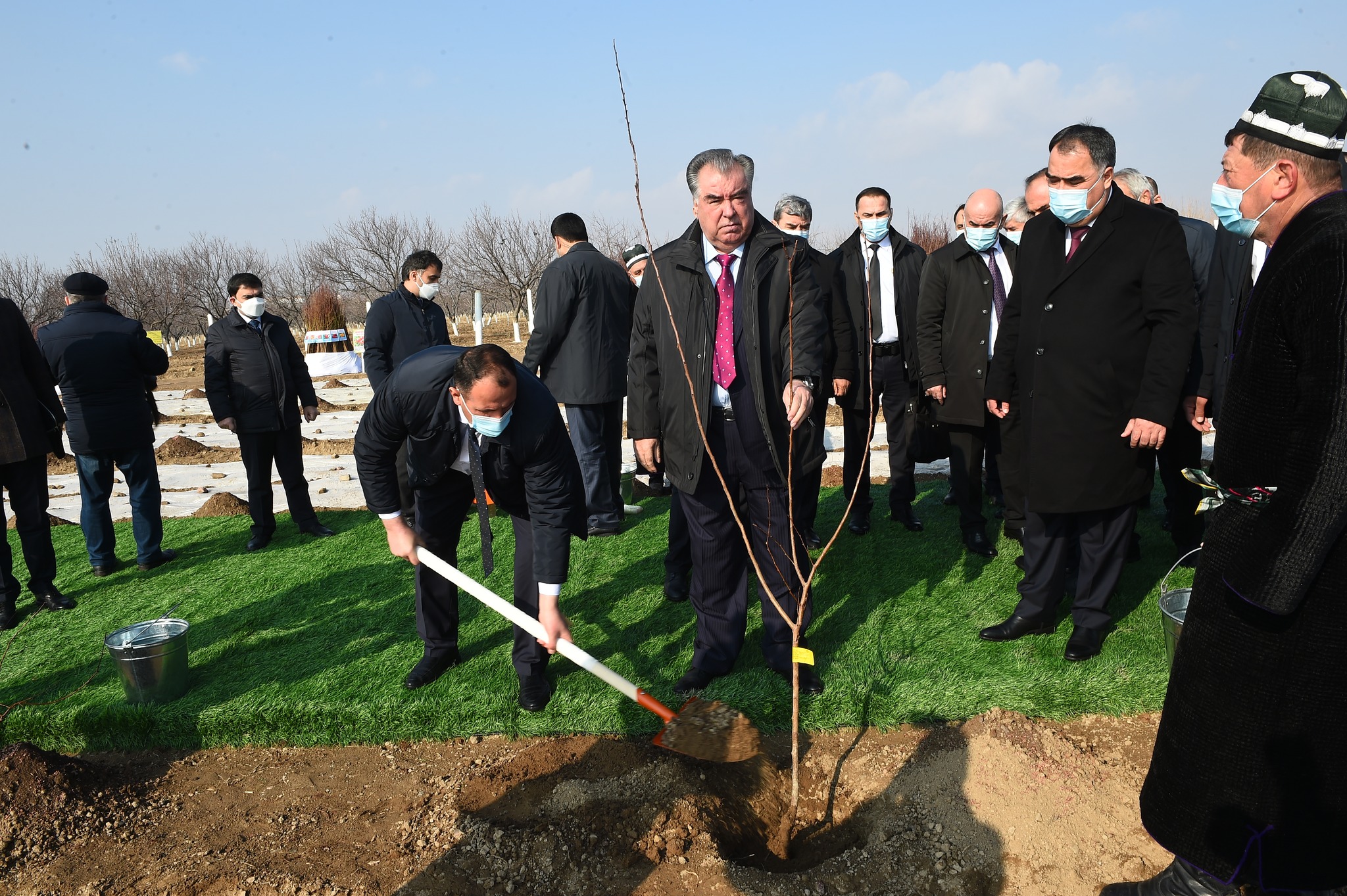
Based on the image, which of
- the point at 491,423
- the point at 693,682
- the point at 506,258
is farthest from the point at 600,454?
the point at 506,258

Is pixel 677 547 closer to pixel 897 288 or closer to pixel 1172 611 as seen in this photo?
pixel 897 288

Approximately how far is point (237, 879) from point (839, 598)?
321 cm

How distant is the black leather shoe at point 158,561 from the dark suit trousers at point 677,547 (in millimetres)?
3892

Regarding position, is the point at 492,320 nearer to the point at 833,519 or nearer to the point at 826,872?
the point at 833,519

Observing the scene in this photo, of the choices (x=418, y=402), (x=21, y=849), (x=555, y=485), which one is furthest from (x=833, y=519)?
(x=21, y=849)

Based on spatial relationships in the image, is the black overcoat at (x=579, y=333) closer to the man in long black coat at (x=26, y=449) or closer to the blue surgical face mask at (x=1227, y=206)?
the man in long black coat at (x=26, y=449)

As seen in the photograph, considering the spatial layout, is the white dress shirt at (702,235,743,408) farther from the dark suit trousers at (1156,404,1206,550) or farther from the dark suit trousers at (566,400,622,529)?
the dark suit trousers at (1156,404,1206,550)

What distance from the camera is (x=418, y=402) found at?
346 cm

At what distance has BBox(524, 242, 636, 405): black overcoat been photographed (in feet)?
19.7

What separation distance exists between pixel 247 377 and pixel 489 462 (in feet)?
12.3

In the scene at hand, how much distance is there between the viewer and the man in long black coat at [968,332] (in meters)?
5.10

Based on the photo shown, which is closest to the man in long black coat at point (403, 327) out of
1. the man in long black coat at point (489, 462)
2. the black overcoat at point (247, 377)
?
the black overcoat at point (247, 377)

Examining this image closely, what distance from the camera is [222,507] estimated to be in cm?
768

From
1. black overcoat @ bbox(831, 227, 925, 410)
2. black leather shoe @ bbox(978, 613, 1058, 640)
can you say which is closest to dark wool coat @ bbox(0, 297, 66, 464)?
black overcoat @ bbox(831, 227, 925, 410)
